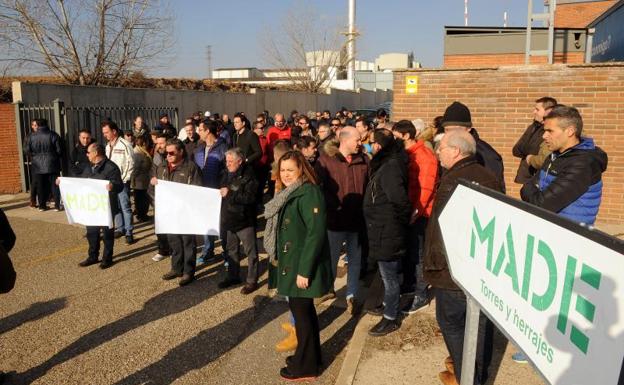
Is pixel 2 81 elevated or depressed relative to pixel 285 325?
elevated

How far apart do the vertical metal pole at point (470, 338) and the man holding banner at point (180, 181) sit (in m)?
3.97

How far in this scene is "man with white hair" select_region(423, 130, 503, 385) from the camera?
10.5ft

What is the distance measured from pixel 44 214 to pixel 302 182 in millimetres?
7983

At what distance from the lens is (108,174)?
22.0ft

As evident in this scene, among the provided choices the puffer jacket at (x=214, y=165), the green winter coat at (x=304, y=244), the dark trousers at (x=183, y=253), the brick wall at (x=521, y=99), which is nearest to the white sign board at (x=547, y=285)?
the green winter coat at (x=304, y=244)

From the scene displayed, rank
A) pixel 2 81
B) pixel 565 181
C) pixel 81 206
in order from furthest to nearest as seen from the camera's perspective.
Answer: pixel 2 81 → pixel 81 206 → pixel 565 181

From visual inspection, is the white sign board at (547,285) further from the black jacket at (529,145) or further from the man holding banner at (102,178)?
the man holding banner at (102,178)

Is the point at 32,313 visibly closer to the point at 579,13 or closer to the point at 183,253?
the point at 183,253

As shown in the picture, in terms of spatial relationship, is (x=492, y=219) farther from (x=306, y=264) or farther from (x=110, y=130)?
(x=110, y=130)

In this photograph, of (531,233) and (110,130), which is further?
(110,130)

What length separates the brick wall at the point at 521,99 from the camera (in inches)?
312

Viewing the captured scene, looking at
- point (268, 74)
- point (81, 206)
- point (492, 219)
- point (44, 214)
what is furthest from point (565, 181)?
point (268, 74)

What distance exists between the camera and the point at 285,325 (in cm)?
457

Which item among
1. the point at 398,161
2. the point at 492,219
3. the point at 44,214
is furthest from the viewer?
the point at 44,214
